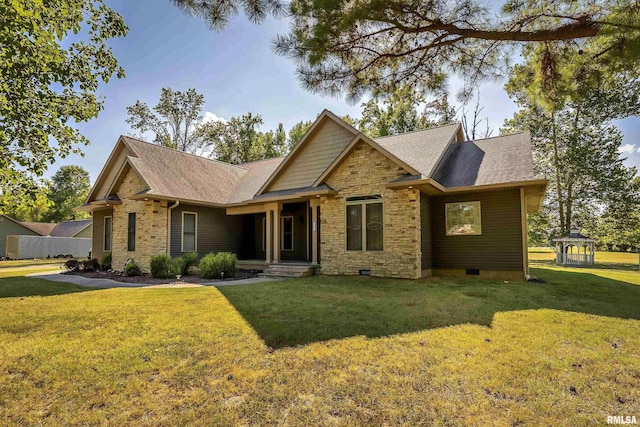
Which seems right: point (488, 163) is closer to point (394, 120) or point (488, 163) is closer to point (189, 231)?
point (189, 231)

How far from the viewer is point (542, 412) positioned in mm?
2902

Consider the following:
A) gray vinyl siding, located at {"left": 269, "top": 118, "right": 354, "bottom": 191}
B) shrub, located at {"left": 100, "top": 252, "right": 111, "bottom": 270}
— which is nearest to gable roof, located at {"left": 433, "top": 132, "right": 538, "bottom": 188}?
gray vinyl siding, located at {"left": 269, "top": 118, "right": 354, "bottom": 191}

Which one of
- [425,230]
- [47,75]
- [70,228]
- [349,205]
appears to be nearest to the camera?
[47,75]

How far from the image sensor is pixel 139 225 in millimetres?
13859

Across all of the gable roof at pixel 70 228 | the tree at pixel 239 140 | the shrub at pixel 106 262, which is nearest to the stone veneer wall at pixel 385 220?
the shrub at pixel 106 262

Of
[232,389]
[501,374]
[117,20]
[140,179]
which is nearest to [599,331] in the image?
[501,374]

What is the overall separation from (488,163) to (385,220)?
457 cm

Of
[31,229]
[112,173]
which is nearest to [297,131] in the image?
[112,173]

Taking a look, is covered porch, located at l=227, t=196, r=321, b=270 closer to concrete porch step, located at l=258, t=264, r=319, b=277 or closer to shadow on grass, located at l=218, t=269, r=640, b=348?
concrete porch step, located at l=258, t=264, r=319, b=277

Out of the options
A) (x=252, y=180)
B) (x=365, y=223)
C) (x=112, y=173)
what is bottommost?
(x=365, y=223)

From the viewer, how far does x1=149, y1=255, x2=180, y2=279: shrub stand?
39.8 ft

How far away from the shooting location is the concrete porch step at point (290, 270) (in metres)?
12.0

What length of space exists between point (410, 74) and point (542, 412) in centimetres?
621

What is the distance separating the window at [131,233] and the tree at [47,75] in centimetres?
690
